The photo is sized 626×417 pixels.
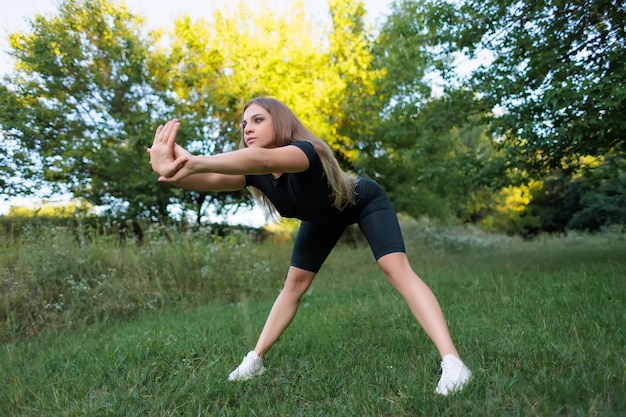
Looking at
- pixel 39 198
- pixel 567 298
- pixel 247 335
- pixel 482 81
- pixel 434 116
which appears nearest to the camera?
pixel 247 335

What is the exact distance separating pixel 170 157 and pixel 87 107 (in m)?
10.4

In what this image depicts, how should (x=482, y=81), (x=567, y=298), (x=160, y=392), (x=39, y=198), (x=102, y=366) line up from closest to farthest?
1. (x=160, y=392)
2. (x=102, y=366)
3. (x=567, y=298)
4. (x=482, y=81)
5. (x=39, y=198)

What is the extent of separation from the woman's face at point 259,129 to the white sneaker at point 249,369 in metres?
1.30

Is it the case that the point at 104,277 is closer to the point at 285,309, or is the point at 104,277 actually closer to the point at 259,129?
the point at 285,309

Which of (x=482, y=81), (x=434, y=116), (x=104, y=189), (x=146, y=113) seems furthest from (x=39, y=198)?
(x=482, y=81)

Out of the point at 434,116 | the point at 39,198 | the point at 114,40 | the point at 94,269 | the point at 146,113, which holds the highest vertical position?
the point at 114,40

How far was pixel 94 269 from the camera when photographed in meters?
5.78

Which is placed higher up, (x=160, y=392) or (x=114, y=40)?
(x=114, y=40)

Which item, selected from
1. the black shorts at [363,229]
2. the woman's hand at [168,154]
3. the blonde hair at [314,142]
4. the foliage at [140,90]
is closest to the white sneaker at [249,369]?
the black shorts at [363,229]

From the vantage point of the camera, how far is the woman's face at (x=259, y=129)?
9.01ft

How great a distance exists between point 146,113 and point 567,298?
9.48 m

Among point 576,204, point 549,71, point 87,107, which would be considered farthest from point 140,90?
point 576,204

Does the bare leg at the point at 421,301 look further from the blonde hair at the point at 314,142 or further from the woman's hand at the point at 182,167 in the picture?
the woman's hand at the point at 182,167

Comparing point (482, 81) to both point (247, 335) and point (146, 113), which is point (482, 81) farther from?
point (146, 113)
